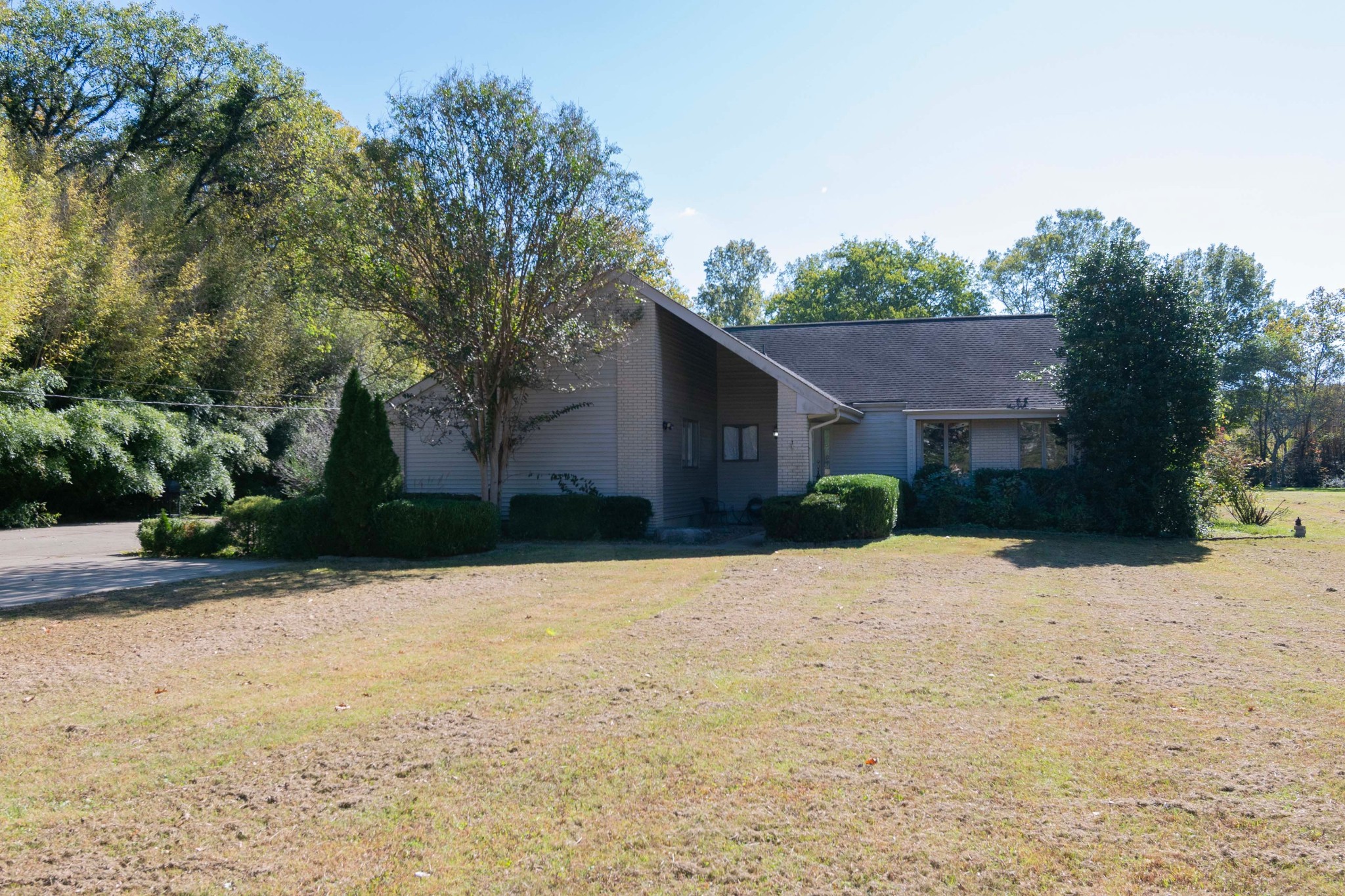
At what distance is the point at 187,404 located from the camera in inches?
1112

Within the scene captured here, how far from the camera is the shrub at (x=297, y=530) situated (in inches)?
576

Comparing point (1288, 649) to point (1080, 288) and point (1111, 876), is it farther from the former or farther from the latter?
point (1080, 288)

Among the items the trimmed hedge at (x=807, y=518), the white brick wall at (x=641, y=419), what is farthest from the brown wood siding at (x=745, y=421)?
the trimmed hedge at (x=807, y=518)

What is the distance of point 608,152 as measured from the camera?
54.0ft

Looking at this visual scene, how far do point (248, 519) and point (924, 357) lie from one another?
16.5m

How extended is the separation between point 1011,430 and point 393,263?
14.1 m

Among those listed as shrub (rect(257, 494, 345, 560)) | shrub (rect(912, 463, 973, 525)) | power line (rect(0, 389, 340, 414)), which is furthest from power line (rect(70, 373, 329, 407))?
shrub (rect(912, 463, 973, 525))

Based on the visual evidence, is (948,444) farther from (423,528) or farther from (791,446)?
(423,528)

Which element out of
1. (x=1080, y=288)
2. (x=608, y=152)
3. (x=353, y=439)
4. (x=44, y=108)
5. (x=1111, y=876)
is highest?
(x=44, y=108)

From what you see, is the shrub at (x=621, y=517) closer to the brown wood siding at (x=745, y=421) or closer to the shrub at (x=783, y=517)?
the shrub at (x=783, y=517)

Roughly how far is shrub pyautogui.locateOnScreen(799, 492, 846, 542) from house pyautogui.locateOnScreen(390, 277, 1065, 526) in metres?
1.69

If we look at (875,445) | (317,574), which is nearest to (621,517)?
(317,574)

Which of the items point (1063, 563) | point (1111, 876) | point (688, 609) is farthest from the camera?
point (1063, 563)

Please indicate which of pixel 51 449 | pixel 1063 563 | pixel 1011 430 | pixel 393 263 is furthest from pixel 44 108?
pixel 1063 563
